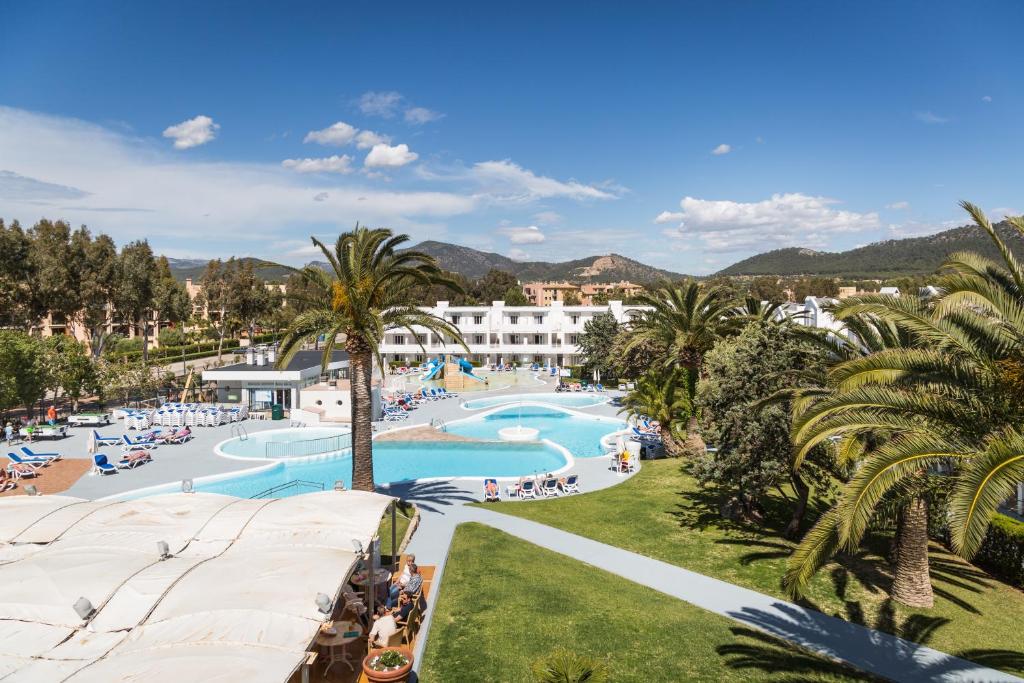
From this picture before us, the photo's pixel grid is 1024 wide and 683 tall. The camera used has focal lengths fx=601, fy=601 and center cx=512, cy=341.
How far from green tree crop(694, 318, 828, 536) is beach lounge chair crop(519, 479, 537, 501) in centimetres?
639

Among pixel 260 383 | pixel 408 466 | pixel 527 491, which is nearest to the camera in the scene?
pixel 527 491

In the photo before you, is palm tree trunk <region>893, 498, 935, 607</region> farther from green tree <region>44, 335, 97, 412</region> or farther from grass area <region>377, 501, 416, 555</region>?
green tree <region>44, 335, 97, 412</region>

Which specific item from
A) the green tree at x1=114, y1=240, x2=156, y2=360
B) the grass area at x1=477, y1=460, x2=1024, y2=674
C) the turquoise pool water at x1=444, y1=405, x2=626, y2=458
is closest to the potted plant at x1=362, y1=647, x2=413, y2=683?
the grass area at x1=477, y1=460, x2=1024, y2=674

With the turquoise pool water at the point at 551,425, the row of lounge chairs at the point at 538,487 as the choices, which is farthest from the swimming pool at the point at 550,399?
the row of lounge chairs at the point at 538,487

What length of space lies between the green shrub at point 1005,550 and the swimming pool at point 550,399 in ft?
83.3

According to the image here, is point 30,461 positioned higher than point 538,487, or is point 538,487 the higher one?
point 30,461

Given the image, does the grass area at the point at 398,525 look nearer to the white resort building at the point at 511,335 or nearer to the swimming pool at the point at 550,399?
the swimming pool at the point at 550,399

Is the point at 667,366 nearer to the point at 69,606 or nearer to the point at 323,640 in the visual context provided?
the point at 323,640

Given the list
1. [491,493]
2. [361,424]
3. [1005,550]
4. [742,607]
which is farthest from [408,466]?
[1005,550]

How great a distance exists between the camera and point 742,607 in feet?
37.3

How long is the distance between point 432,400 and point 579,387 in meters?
11.0

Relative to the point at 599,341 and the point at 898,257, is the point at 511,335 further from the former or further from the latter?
the point at 898,257

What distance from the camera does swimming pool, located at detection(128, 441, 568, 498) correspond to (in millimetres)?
21312

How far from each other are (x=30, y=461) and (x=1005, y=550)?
2966cm
